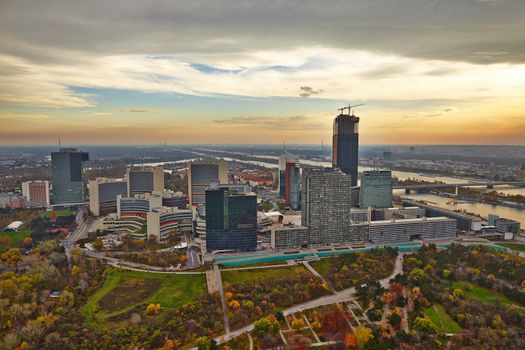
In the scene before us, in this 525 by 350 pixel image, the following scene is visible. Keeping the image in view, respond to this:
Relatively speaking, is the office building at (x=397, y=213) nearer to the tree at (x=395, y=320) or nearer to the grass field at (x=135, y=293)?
the tree at (x=395, y=320)

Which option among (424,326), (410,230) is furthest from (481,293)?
(410,230)

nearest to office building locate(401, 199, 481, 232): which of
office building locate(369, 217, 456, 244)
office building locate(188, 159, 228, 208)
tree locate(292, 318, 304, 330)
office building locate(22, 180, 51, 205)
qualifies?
office building locate(369, 217, 456, 244)

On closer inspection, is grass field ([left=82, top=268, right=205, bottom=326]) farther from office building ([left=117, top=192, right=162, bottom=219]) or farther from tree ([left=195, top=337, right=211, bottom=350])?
office building ([left=117, top=192, right=162, bottom=219])

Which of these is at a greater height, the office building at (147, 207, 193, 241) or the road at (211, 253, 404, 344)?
the office building at (147, 207, 193, 241)

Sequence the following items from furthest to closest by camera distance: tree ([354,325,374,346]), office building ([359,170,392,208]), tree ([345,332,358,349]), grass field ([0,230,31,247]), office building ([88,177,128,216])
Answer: office building ([359,170,392,208]) → office building ([88,177,128,216]) → grass field ([0,230,31,247]) → tree ([354,325,374,346]) → tree ([345,332,358,349])

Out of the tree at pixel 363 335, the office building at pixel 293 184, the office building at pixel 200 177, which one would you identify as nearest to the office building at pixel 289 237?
the tree at pixel 363 335

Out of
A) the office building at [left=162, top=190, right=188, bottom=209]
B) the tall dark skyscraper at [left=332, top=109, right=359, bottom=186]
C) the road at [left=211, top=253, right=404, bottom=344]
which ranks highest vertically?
the tall dark skyscraper at [left=332, top=109, right=359, bottom=186]

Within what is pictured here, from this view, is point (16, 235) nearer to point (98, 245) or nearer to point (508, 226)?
point (98, 245)
